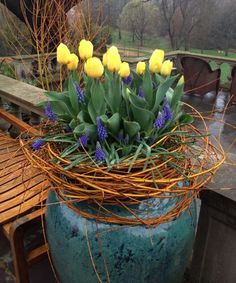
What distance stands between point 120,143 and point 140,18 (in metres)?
13.0

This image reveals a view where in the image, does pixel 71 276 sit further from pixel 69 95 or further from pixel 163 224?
pixel 69 95

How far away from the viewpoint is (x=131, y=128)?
1228 millimetres

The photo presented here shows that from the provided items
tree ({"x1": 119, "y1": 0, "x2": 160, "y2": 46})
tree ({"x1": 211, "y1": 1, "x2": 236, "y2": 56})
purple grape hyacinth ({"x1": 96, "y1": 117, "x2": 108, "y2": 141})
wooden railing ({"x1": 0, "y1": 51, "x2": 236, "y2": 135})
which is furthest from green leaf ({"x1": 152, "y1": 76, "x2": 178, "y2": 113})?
tree ({"x1": 211, "y1": 1, "x2": 236, "y2": 56})

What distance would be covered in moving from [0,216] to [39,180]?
1.34 ft

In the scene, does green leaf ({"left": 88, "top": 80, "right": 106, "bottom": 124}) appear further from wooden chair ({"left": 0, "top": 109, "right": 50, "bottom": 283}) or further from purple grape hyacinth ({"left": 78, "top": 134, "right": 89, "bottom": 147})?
wooden chair ({"left": 0, "top": 109, "right": 50, "bottom": 283})

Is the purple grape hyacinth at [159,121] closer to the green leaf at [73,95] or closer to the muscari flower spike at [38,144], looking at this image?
the green leaf at [73,95]

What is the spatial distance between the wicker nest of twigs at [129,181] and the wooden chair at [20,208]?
0.19 m

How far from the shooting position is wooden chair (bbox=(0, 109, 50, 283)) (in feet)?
5.52

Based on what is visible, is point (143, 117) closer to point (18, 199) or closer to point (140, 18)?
point (18, 199)

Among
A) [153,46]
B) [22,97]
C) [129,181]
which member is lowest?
[153,46]

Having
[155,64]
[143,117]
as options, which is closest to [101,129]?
[143,117]

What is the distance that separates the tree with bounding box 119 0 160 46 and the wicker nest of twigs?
415 inches

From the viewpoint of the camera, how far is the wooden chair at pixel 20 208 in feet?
5.52

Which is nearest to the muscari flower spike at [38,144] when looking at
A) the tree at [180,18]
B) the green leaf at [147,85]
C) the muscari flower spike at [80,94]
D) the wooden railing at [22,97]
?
the muscari flower spike at [80,94]
